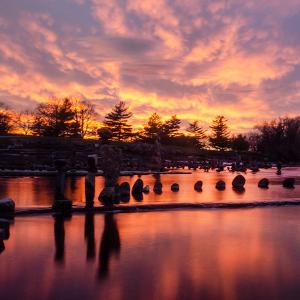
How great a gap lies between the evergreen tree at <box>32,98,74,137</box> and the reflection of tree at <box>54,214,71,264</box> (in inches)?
2528

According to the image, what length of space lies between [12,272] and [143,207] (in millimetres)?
6803

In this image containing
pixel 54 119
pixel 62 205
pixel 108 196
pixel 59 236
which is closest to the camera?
pixel 59 236

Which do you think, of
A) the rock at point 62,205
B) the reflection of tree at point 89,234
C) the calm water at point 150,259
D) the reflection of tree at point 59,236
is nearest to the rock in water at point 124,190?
the rock at point 62,205

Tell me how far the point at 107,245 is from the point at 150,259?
1215 mm

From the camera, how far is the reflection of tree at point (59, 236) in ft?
21.2

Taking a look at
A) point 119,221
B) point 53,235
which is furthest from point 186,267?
point 119,221

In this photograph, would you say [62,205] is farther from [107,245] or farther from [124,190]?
[124,190]

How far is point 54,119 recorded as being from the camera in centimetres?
7819

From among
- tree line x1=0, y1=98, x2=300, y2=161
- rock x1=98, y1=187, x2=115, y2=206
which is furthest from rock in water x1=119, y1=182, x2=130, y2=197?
tree line x1=0, y1=98, x2=300, y2=161

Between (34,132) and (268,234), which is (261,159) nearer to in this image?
(34,132)

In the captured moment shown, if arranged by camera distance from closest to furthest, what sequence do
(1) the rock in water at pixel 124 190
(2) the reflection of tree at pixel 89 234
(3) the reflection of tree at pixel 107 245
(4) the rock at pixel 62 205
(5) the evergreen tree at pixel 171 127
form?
1. (3) the reflection of tree at pixel 107 245
2. (2) the reflection of tree at pixel 89 234
3. (4) the rock at pixel 62 205
4. (1) the rock in water at pixel 124 190
5. (5) the evergreen tree at pixel 171 127

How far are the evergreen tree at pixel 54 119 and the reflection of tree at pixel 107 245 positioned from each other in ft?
215

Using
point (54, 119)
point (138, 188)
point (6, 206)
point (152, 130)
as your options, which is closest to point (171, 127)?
point (152, 130)

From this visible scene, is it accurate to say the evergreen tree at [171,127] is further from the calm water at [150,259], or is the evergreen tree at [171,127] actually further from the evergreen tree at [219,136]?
the calm water at [150,259]
